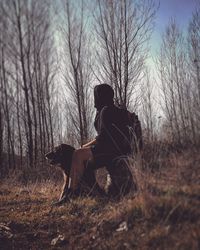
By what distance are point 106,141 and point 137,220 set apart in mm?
1638

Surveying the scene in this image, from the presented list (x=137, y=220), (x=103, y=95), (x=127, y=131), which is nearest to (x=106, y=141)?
(x=127, y=131)

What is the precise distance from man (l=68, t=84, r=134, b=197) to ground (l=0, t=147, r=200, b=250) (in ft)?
1.63

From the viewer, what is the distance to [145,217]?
3.14m

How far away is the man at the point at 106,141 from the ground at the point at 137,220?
0.50m

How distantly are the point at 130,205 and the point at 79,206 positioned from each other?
54.4 inches

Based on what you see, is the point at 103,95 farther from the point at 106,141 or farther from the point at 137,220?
the point at 137,220

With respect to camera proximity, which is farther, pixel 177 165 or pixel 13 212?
pixel 13 212

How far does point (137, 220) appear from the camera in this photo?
3191 mm

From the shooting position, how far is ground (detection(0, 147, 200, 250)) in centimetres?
275

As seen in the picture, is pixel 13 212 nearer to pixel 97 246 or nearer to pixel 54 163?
pixel 54 163

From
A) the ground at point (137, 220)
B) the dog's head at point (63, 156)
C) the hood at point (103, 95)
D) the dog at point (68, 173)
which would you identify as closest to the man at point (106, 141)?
the hood at point (103, 95)

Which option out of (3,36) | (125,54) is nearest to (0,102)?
(3,36)


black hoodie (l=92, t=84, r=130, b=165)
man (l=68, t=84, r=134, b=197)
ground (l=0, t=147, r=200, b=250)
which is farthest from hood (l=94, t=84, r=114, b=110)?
ground (l=0, t=147, r=200, b=250)

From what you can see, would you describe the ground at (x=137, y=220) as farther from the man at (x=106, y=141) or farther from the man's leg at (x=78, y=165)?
the man at (x=106, y=141)
